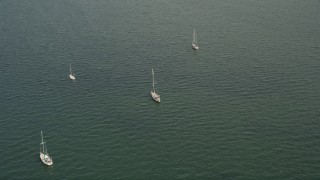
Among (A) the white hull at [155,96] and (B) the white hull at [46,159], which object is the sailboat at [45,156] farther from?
(A) the white hull at [155,96]

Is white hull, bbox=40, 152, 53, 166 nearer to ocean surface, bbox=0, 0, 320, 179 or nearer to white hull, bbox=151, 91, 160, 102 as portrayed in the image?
ocean surface, bbox=0, 0, 320, 179

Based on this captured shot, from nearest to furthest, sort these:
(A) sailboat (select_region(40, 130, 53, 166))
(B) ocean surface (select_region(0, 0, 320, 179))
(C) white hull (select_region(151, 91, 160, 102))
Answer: (B) ocean surface (select_region(0, 0, 320, 179)), (A) sailboat (select_region(40, 130, 53, 166)), (C) white hull (select_region(151, 91, 160, 102))

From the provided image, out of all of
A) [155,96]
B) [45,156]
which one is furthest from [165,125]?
[45,156]

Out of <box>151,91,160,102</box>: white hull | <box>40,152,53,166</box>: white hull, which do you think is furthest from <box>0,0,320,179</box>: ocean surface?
<box>151,91,160,102</box>: white hull

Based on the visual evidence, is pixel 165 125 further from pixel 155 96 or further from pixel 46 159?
pixel 46 159

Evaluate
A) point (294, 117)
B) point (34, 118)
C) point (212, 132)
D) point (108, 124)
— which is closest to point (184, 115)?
point (212, 132)

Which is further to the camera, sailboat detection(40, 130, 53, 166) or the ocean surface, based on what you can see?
sailboat detection(40, 130, 53, 166)

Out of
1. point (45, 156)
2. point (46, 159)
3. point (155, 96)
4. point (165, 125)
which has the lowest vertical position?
point (46, 159)

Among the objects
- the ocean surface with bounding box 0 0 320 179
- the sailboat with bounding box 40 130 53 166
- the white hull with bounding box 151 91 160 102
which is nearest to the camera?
the ocean surface with bounding box 0 0 320 179

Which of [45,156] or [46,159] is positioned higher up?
[45,156]

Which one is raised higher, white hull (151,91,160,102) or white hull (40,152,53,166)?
white hull (151,91,160,102)

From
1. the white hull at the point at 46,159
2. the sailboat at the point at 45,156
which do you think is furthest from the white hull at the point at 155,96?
the white hull at the point at 46,159

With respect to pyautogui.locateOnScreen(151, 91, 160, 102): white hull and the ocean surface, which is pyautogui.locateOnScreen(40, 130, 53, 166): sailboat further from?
pyautogui.locateOnScreen(151, 91, 160, 102): white hull
